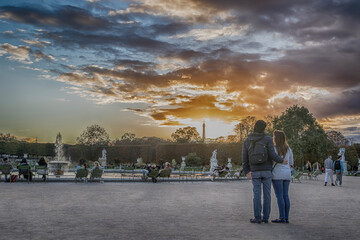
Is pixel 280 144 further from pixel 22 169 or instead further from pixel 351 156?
pixel 351 156

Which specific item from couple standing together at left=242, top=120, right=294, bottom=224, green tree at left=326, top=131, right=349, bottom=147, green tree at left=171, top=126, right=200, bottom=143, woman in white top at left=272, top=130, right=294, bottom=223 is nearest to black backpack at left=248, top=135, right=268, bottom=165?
couple standing together at left=242, top=120, right=294, bottom=224

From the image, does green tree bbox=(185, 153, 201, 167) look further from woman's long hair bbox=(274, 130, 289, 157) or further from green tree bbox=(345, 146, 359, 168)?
woman's long hair bbox=(274, 130, 289, 157)

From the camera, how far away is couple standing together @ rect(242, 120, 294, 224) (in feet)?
23.9

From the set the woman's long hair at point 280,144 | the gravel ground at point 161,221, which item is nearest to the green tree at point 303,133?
the gravel ground at point 161,221

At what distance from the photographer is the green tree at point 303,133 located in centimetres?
4669

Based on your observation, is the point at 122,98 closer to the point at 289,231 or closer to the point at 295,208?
the point at 295,208

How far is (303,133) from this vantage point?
160ft

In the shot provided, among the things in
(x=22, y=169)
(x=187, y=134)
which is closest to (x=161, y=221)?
(x=22, y=169)

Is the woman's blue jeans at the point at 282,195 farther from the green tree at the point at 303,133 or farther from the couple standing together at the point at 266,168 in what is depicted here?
the green tree at the point at 303,133

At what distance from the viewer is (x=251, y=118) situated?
59.9 meters

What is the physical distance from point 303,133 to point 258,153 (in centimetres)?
4389

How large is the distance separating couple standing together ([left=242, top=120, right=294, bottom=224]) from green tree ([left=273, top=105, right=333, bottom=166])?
132 ft

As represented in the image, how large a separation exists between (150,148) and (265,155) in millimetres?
50214

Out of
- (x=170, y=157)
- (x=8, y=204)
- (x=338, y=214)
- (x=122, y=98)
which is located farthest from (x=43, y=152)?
(x=338, y=214)
